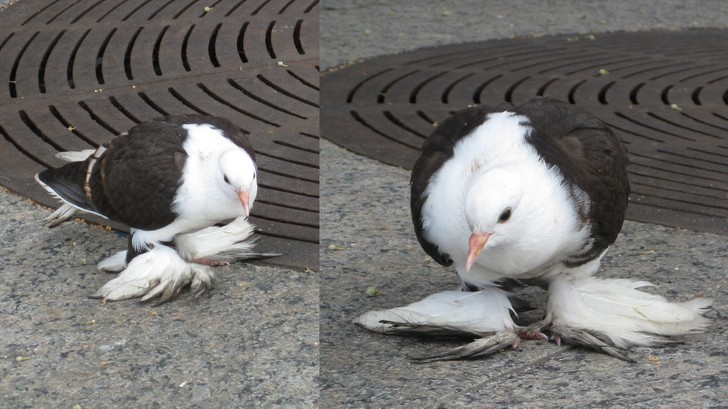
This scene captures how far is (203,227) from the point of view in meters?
3.52

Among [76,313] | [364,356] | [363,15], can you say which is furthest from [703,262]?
[363,15]

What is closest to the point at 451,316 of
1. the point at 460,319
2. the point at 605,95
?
the point at 460,319

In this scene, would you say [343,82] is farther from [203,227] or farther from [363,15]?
[203,227]

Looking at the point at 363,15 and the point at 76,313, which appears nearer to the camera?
the point at 76,313

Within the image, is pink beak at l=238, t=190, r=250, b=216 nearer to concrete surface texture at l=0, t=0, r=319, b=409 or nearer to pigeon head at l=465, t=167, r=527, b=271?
concrete surface texture at l=0, t=0, r=319, b=409

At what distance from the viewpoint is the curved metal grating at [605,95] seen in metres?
4.50

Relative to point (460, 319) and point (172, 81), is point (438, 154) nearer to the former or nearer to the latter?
point (460, 319)

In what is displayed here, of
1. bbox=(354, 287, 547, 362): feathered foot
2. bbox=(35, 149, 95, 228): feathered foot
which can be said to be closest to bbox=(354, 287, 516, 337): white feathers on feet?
bbox=(354, 287, 547, 362): feathered foot

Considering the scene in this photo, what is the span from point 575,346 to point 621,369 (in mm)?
182

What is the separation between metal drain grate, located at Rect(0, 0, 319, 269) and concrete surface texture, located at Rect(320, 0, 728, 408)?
180 millimetres

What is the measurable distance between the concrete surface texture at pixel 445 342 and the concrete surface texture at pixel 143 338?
0.11 meters

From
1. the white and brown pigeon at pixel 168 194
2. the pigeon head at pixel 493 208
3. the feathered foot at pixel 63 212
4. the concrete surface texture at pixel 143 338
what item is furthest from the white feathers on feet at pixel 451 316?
the feathered foot at pixel 63 212

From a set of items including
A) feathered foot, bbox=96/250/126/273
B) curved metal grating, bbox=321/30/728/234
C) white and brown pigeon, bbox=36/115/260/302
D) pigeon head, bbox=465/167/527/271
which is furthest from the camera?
curved metal grating, bbox=321/30/728/234

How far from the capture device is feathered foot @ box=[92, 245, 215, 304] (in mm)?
3396
